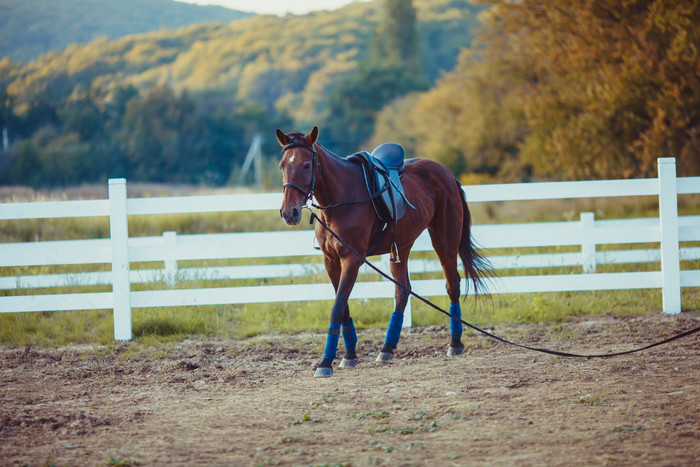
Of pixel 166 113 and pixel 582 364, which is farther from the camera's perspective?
pixel 166 113

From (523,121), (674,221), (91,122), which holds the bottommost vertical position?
(674,221)

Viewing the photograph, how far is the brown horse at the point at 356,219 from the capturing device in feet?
16.2

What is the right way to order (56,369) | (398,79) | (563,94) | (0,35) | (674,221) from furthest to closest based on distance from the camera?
(398,79) < (0,35) < (563,94) < (674,221) < (56,369)

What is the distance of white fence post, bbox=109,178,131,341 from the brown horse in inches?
95.4

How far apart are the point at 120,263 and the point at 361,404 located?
11.4 ft

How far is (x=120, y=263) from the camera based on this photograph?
662cm

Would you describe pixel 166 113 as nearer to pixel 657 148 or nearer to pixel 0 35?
pixel 0 35

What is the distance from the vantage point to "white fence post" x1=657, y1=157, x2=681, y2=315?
6.98 m

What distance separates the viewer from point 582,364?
527cm

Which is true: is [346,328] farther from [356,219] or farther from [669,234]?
[669,234]

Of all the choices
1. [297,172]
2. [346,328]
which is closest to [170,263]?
[346,328]

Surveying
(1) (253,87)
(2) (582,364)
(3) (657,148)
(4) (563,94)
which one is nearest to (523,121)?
(4) (563,94)

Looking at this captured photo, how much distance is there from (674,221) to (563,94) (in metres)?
14.1

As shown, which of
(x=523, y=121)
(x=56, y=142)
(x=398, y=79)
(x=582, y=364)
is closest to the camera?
(x=582, y=364)
